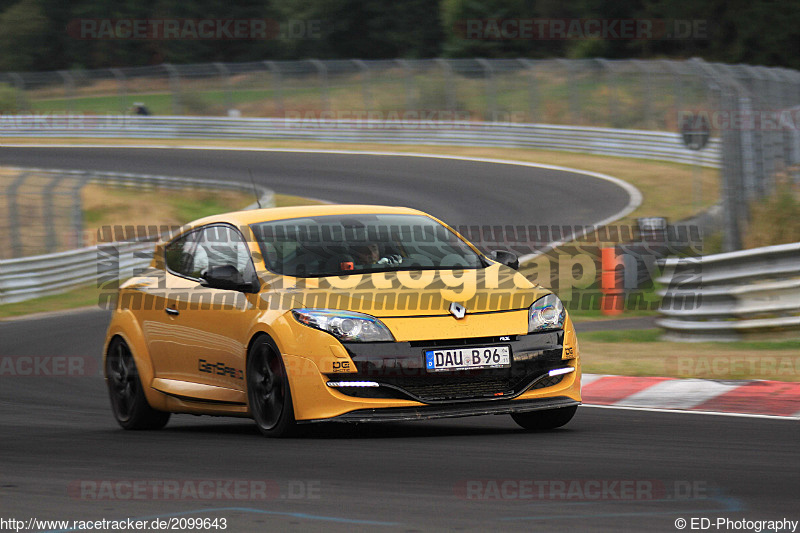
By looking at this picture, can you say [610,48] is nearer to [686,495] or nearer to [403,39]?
[403,39]

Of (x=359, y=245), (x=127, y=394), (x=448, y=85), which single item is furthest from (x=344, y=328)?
(x=448, y=85)

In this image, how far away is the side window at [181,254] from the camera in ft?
29.1

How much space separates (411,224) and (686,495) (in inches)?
142

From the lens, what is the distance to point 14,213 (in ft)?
74.9

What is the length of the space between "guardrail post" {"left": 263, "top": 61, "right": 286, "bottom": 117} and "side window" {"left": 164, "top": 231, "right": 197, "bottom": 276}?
3366 centimetres

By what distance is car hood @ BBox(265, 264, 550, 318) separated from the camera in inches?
289

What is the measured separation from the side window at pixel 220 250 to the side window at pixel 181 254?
0.07m

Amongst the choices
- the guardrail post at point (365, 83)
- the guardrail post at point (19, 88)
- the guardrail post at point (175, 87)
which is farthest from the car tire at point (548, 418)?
A: the guardrail post at point (19, 88)

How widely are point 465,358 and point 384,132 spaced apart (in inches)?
1412

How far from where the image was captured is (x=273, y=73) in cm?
4281

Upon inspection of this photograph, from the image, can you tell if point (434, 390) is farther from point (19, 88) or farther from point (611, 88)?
point (19, 88)

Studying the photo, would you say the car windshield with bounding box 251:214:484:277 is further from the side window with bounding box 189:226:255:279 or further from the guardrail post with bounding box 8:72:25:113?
the guardrail post with bounding box 8:72:25:113

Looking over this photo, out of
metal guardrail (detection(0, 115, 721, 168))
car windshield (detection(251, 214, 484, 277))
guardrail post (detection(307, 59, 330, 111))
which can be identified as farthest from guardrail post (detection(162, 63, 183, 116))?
car windshield (detection(251, 214, 484, 277))

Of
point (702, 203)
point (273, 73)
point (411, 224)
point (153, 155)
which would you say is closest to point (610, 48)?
point (273, 73)
